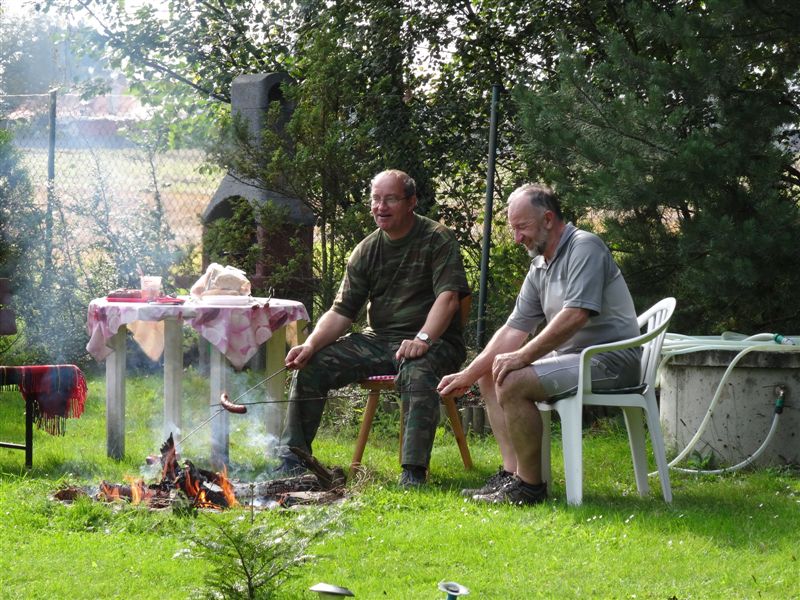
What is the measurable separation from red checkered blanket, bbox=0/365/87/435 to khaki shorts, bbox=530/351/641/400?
2.59 metres

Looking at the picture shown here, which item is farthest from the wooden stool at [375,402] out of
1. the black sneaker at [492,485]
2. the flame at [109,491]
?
the flame at [109,491]

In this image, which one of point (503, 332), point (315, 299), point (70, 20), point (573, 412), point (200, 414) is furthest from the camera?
point (70, 20)

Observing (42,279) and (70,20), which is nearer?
(42,279)

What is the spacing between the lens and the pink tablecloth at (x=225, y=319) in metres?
5.57

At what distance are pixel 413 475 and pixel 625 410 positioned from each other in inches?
39.4

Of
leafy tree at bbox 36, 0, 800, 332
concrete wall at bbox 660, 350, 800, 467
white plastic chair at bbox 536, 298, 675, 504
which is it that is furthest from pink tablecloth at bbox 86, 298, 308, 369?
concrete wall at bbox 660, 350, 800, 467

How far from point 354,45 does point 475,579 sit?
571 cm

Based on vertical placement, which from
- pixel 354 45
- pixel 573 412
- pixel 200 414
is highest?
pixel 354 45

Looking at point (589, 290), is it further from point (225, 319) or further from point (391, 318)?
point (225, 319)

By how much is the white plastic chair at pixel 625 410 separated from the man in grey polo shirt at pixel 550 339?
0.19 ft

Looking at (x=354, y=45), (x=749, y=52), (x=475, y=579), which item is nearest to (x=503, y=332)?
(x=475, y=579)

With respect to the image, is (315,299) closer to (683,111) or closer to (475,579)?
(683,111)

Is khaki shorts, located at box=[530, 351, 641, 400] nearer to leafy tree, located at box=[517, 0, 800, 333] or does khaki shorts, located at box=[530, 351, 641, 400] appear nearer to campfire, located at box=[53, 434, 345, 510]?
campfire, located at box=[53, 434, 345, 510]

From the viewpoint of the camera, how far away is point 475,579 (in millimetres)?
3611
